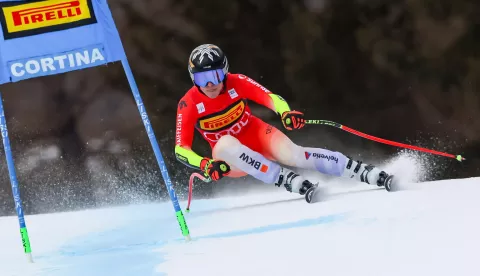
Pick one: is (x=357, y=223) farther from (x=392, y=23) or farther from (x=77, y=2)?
(x=392, y=23)

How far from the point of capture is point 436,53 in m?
6.21

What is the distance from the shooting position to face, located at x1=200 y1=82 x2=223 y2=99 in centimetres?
455

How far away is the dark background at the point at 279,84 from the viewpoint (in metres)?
6.15

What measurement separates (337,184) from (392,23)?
1890mm

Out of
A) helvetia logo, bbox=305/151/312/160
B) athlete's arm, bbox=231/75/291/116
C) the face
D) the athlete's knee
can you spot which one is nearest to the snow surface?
helvetia logo, bbox=305/151/312/160

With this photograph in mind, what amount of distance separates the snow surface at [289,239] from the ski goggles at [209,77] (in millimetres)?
1015

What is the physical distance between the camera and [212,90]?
460cm

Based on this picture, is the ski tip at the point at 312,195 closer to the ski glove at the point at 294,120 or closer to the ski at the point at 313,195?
the ski at the point at 313,195

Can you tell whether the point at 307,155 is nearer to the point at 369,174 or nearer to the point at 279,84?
the point at 369,174

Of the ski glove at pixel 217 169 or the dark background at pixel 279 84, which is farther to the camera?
the dark background at pixel 279 84

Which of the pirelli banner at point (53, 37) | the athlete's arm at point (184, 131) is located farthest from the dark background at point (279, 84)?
the pirelli banner at point (53, 37)

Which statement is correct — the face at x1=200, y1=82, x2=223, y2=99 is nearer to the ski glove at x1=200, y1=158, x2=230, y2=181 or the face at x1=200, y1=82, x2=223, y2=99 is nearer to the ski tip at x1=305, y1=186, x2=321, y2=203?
the ski glove at x1=200, y1=158, x2=230, y2=181

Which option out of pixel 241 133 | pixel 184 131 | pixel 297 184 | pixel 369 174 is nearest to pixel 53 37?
pixel 184 131

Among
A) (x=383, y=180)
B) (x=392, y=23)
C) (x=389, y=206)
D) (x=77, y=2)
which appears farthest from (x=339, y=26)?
(x=77, y=2)
